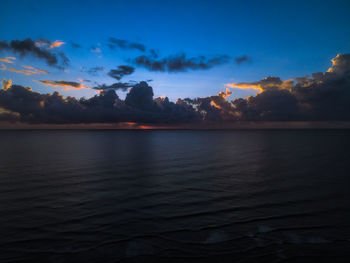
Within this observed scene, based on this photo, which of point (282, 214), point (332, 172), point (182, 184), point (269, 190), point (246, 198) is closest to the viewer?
point (282, 214)

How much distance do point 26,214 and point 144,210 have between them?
927cm

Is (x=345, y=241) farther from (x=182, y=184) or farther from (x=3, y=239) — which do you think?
(x=3, y=239)

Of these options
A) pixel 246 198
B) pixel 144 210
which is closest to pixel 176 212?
pixel 144 210

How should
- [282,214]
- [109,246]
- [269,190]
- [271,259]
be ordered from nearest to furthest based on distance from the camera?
[271,259] < [109,246] < [282,214] < [269,190]

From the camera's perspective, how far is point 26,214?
16531mm

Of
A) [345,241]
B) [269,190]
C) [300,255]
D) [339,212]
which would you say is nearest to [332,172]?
[269,190]

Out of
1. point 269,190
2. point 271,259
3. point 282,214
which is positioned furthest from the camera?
point 269,190

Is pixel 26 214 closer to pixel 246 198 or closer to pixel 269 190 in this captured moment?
pixel 246 198

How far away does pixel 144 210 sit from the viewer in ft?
57.1

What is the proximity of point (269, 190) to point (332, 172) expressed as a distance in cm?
1830

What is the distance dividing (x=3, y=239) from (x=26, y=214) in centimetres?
426

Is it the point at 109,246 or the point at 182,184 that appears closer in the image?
the point at 109,246

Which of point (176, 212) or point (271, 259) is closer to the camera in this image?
point (271, 259)

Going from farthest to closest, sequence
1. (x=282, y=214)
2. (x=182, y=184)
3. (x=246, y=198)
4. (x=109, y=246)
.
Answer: (x=182, y=184) < (x=246, y=198) < (x=282, y=214) < (x=109, y=246)
